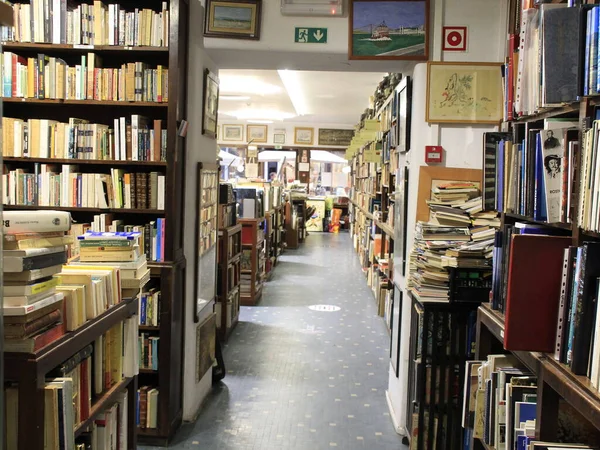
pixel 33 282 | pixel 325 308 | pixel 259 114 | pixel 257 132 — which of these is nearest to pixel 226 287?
pixel 325 308

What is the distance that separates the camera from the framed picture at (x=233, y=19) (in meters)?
3.64

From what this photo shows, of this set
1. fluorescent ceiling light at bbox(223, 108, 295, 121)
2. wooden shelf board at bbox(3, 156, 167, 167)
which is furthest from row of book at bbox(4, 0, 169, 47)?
fluorescent ceiling light at bbox(223, 108, 295, 121)

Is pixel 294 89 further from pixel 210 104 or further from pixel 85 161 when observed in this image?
pixel 85 161

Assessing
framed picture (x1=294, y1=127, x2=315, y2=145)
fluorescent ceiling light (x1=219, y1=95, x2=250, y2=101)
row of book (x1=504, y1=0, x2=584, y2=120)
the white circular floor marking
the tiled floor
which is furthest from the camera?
framed picture (x1=294, y1=127, x2=315, y2=145)

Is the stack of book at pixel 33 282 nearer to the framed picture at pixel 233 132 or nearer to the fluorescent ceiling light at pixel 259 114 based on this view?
the fluorescent ceiling light at pixel 259 114

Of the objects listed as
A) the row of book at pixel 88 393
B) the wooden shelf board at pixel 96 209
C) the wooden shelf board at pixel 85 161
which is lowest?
the row of book at pixel 88 393

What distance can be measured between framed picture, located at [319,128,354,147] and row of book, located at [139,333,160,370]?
13.7 meters

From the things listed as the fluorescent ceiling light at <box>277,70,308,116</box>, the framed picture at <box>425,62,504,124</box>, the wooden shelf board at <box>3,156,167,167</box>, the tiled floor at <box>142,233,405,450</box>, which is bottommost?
the tiled floor at <box>142,233,405,450</box>

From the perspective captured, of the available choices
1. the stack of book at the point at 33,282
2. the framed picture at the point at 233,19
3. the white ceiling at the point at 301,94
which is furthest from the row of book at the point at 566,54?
the white ceiling at the point at 301,94

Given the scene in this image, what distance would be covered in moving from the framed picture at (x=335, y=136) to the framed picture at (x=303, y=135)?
0.28 metres

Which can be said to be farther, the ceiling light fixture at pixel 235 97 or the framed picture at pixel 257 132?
the framed picture at pixel 257 132

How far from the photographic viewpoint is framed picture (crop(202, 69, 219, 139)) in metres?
3.95

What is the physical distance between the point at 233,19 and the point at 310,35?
504 millimetres

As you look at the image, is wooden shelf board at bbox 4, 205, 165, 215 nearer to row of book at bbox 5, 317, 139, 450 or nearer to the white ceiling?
row of book at bbox 5, 317, 139, 450
